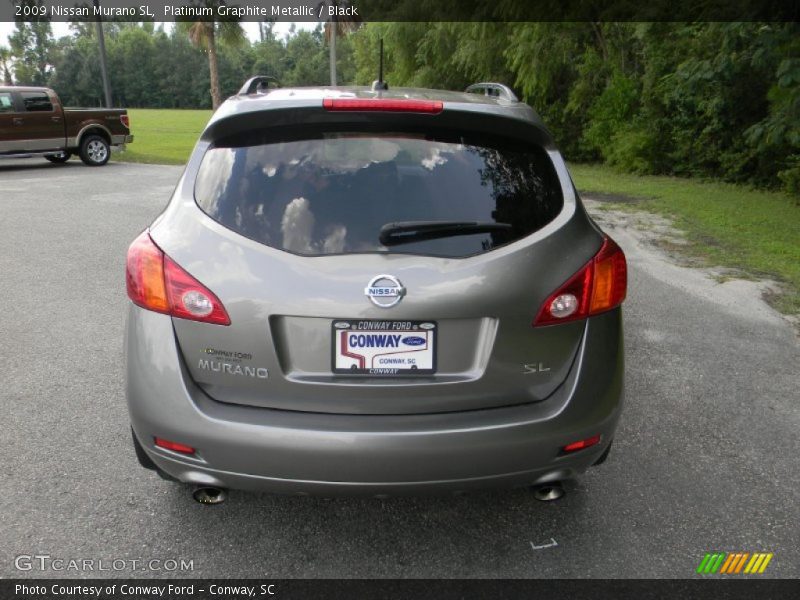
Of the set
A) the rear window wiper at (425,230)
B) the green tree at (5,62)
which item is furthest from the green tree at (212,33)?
the green tree at (5,62)

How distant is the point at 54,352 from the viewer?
4863mm

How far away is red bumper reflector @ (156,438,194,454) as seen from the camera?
2.40m

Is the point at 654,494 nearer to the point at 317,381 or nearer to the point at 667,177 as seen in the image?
the point at 317,381

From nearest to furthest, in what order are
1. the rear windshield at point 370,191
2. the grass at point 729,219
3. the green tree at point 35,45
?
the rear windshield at point 370,191 → the grass at point 729,219 → the green tree at point 35,45

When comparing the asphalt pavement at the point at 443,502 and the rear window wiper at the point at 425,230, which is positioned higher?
the rear window wiper at the point at 425,230

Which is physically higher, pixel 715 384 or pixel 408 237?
pixel 408 237

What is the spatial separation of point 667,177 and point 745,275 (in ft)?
37.1

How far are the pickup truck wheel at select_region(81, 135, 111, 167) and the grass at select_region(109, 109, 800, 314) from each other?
1596 mm

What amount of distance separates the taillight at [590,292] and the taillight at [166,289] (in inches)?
44.7

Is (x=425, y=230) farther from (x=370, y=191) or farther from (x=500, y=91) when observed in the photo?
(x=500, y=91)

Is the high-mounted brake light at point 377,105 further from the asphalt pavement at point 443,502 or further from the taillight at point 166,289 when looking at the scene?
the asphalt pavement at point 443,502

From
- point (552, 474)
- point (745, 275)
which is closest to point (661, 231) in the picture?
point (745, 275)

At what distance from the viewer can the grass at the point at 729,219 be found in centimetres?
795

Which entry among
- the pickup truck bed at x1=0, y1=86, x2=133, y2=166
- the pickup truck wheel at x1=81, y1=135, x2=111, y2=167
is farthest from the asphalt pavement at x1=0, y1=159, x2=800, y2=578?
the pickup truck wheel at x1=81, y1=135, x2=111, y2=167
